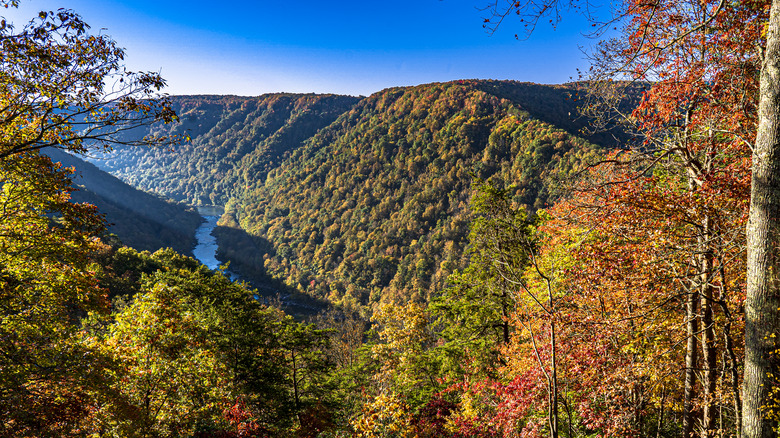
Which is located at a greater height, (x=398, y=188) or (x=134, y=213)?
(x=398, y=188)

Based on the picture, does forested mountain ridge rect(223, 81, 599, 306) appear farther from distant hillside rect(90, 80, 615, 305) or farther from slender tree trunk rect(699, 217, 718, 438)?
slender tree trunk rect(699, 217, 718, 438)

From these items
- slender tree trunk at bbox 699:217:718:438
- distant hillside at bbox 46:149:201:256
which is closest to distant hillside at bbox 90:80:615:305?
distant hillside at bbox 46:149:201:256

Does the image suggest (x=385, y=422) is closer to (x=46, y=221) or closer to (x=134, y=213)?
(x=46, y=221)

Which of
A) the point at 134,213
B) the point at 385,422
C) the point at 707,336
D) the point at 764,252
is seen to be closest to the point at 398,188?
the point at 134,213

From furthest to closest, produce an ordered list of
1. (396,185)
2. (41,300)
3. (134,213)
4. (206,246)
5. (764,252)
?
(396,185)
(206,246)
(134,213)
(41,300)
(764,252)

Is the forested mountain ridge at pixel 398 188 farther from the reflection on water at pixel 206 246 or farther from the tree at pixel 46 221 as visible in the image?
the tree at pixel 46 221

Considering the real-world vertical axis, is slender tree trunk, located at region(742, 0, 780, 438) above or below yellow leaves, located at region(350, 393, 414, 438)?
above

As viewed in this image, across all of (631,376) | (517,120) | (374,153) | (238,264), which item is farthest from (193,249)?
(631,376)
